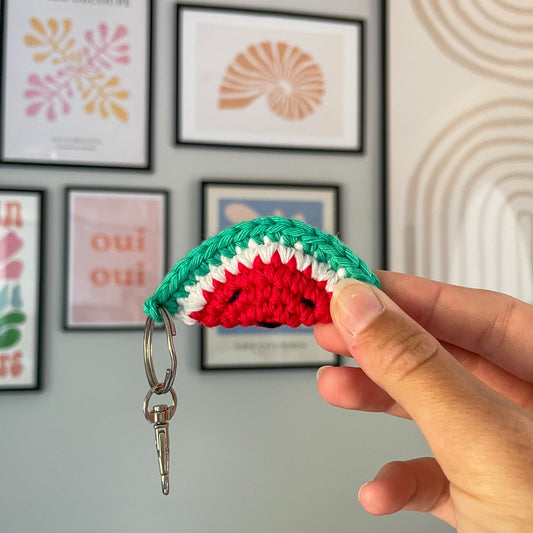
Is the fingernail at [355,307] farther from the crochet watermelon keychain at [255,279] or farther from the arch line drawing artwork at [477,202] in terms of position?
the arch line drawing artwork at [477,202]

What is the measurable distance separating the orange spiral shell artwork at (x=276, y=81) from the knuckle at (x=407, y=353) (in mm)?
902

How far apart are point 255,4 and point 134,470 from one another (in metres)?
1.19

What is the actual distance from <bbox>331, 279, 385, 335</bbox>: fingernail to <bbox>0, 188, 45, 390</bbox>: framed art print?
2.90 ft

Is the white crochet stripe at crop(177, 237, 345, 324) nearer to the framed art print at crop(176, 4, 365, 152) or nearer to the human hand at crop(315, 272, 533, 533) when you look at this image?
the human hand at crop(315, 272, 533, 533)

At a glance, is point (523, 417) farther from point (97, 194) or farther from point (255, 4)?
point (255, 4)

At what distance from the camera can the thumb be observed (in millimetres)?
439

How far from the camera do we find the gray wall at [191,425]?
114cm

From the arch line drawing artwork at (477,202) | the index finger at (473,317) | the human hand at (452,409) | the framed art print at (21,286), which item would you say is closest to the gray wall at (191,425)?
the framed art print at (21,286)

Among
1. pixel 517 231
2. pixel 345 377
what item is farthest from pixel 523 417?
pixel 517 231

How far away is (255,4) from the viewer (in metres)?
1.24

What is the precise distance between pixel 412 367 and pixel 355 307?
8 centimetres

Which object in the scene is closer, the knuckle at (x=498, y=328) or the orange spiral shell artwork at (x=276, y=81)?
the knuckle at (x=498, y=328)

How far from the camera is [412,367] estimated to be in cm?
46

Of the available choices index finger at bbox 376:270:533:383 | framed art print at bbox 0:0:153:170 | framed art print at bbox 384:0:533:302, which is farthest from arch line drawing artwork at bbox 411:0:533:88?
index finger at bbox 376:270:533:383
